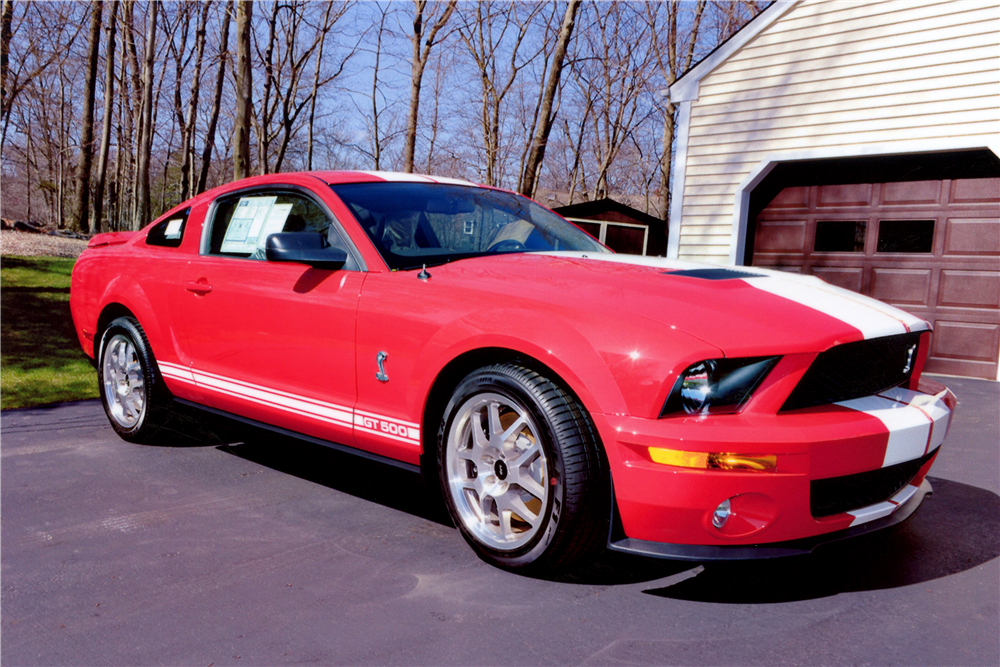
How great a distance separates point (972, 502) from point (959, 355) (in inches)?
221

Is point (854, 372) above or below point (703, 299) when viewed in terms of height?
below

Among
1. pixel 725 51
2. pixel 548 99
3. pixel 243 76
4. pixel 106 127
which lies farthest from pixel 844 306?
pixel 106 127

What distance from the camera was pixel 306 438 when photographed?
143 inches

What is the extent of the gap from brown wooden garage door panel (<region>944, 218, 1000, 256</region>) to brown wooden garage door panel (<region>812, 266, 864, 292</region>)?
0.97 meters

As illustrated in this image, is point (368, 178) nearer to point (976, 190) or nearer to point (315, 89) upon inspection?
point (976, 190)

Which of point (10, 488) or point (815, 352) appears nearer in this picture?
point (815, 352)

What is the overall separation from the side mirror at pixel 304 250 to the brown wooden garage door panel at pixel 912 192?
7.68 metres

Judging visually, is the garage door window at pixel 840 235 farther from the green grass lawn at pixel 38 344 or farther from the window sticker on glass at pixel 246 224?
the green grass lawn at pixel 38 344

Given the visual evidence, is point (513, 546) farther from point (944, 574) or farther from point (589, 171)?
point (589, 171)

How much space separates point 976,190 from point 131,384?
845cm

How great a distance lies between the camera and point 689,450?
2.37 meters

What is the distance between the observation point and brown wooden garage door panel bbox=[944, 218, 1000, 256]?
8.36 m

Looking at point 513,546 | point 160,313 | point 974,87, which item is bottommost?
point 513,546

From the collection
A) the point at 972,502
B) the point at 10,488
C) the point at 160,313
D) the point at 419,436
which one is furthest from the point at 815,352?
the point at 10,488
